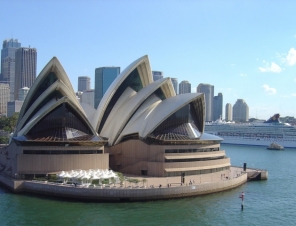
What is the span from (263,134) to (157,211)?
99.5 metres

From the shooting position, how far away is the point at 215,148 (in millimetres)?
49469

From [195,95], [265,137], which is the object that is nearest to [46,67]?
[195,95]

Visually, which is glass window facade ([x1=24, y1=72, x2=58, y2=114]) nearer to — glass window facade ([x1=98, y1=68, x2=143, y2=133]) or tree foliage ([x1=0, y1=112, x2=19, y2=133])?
glass window facade ([x1=98, y1=68, x2=143, y2=133])

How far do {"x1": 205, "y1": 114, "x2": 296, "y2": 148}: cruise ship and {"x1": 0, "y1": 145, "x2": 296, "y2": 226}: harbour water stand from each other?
83060mm

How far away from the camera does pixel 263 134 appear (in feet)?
409

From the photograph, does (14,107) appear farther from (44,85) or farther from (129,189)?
(129,189)

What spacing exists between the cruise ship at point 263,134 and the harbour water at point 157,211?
83.1m

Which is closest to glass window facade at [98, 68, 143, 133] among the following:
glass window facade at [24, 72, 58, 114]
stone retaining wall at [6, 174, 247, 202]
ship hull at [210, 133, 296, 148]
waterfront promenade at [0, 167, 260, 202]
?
glass window facade at [24, 72, 58, 114]

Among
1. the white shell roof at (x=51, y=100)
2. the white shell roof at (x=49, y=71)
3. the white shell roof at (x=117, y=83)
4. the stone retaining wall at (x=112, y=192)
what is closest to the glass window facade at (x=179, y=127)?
the white shell roof at (x=51, y=100)

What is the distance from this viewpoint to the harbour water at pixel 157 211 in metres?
28.9

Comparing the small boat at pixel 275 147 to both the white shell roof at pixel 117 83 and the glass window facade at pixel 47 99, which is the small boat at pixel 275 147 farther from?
the glass window facade at pixel 47 99

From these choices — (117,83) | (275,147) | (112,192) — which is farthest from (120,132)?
(275,147)

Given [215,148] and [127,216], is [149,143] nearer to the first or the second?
[215,148]

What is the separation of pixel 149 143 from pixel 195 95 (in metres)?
8.64
